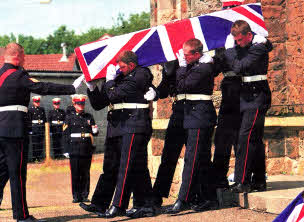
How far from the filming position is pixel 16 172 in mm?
7422

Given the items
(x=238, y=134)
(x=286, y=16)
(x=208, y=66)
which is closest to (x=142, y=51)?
(x=208, y=66)

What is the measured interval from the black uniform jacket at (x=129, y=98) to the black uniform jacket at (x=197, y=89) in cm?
39

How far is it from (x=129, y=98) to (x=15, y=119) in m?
1.23

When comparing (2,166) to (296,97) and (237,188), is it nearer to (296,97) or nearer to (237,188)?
(237,188)

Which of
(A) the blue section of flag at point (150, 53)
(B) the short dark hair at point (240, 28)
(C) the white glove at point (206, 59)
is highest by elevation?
(B) the short dark hair at point (240, 28)

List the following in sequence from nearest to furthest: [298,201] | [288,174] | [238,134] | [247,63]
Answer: [298,201], [247,63], [238,134], [288,174]

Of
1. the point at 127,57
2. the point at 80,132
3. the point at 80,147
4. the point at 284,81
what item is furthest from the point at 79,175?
the point at 127,57

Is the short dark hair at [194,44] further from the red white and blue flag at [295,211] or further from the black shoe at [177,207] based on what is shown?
the red white and blue flag at [295,211]

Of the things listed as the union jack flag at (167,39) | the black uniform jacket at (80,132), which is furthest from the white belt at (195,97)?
the black uniform jacket at (80,132)

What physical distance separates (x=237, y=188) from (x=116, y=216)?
135cm

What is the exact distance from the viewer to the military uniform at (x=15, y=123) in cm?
739

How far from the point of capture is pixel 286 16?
981 cm

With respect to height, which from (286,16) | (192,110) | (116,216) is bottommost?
(116,216)

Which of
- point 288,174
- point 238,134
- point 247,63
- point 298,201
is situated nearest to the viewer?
point 298,201
